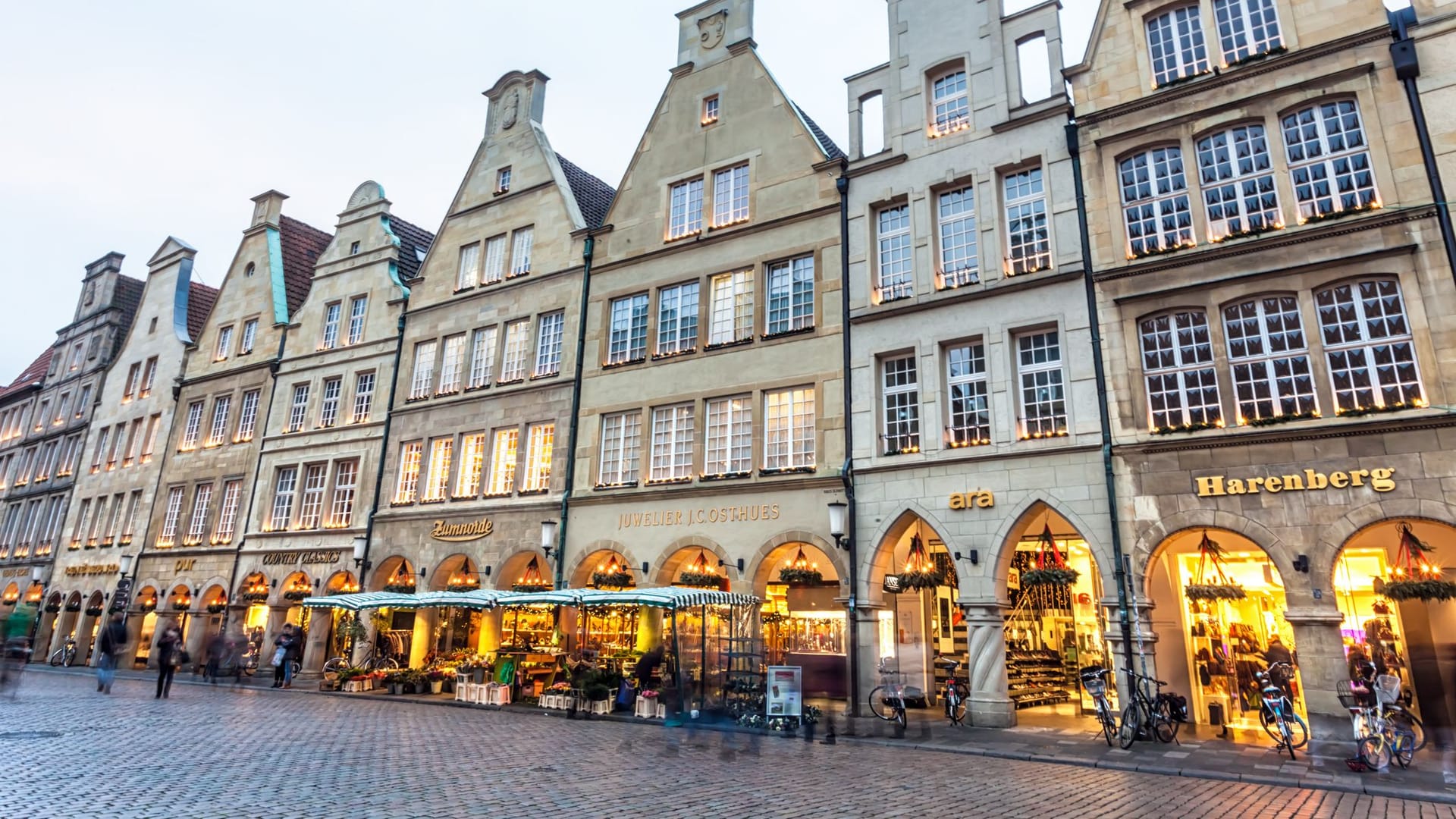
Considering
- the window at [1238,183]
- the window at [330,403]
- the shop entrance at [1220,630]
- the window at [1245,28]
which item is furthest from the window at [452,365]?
the window at [1245,28]

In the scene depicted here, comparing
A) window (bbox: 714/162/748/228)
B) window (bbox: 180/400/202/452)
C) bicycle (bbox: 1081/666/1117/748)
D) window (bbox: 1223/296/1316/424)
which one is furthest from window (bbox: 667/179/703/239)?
window (bbox: 180/400/202/452)

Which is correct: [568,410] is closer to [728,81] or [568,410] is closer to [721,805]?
[728,81]

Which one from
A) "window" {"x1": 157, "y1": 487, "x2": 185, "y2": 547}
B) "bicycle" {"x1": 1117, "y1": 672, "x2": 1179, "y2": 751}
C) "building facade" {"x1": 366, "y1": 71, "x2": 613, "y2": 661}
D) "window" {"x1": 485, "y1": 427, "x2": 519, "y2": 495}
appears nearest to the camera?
"bicycle" {"x1": 1117, "y1": 672, "x2": 1179, "y2": 751}

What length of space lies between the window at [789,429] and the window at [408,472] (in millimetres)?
12630

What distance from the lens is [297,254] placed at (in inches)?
1497

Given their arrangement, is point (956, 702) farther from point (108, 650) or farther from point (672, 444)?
point (108, 650)

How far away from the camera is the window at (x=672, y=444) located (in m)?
22.6

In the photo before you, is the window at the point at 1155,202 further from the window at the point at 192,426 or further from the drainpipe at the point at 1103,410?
the window at the point at 192,426

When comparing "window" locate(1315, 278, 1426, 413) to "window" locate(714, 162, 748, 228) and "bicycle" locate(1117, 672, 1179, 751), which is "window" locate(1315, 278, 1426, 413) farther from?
"window" locate(714, 162, 748, 228)

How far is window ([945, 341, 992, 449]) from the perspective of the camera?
1844 cm

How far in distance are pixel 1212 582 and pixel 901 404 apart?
714 centimetres

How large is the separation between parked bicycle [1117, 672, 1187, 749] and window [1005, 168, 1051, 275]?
8.54m

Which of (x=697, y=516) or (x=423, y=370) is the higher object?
(x=423, y=370)

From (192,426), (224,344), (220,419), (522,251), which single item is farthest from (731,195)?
(192,426)
